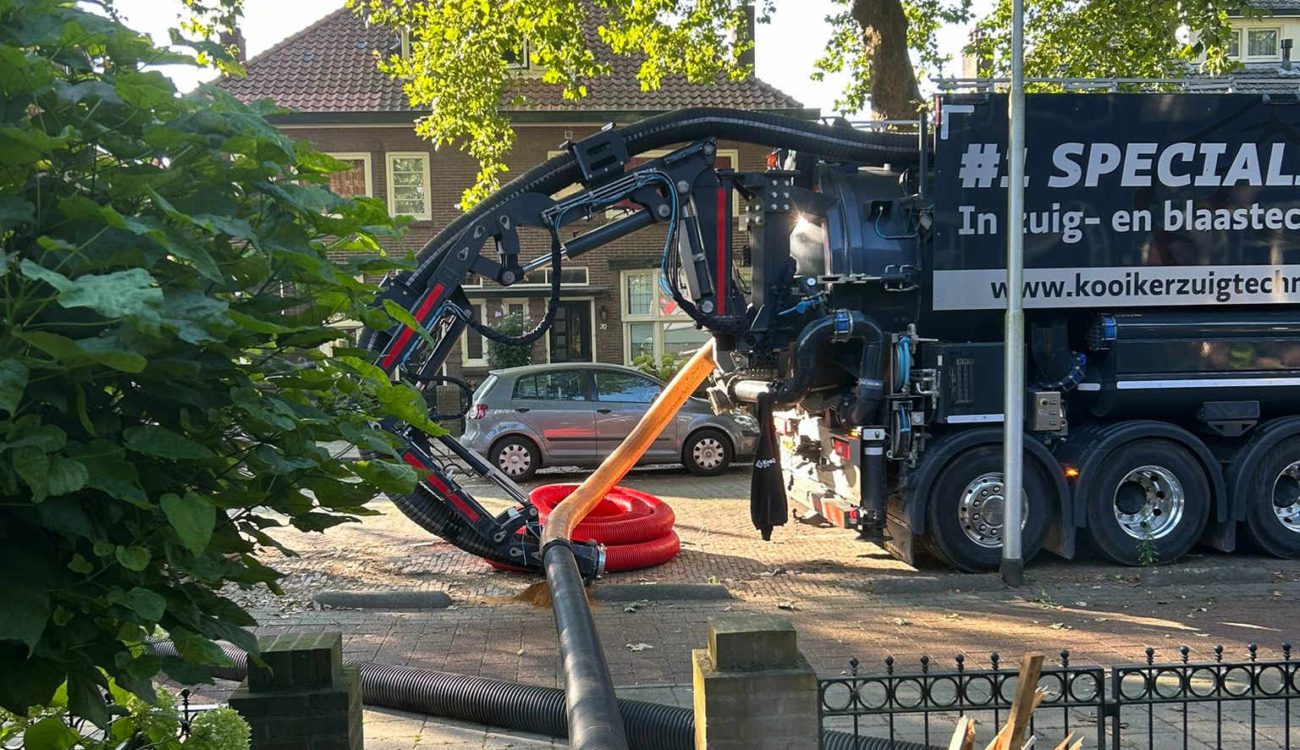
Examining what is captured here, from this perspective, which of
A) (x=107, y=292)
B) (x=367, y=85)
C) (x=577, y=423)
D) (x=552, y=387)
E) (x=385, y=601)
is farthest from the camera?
(x=367, y=85)

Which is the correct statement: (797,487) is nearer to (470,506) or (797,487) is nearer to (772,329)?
(772,329)

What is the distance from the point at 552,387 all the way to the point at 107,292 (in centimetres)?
1336

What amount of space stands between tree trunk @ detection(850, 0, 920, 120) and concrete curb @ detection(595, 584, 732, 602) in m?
7.88

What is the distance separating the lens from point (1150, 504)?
899 cm

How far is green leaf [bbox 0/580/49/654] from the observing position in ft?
5.69

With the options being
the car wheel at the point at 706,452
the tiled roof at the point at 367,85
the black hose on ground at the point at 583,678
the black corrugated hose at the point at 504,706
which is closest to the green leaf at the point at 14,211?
the black hose on ground at the point at 583,678

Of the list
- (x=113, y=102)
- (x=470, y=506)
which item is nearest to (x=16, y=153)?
(x=113, y=102)

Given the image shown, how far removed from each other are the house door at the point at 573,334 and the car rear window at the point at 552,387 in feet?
30.1

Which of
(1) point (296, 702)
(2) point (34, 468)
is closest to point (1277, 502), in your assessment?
(1) point (296, 702)

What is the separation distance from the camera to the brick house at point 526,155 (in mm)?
23250

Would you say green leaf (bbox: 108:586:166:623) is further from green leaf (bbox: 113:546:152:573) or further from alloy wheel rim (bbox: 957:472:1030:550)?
alloy wheel rim (bbox: 957:472:1030:550)

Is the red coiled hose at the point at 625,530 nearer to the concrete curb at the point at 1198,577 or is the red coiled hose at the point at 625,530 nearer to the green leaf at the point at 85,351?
the concrete curb at the point at 1198,577

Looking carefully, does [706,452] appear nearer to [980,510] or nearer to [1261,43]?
[980,510]

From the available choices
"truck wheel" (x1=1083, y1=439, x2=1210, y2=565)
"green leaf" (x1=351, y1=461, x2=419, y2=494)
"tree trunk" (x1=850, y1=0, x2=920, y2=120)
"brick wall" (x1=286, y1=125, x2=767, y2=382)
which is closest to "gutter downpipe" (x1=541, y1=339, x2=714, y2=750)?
"green leaf" (x1=351, y1=461, x2=419, y2=494)
